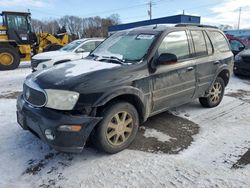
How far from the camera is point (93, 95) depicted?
10.0ft

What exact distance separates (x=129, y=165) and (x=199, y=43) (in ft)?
9.23

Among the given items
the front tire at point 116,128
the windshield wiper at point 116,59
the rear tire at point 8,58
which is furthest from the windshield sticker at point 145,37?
the rear tire at point 8,58

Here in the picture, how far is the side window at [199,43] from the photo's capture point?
4625 mm

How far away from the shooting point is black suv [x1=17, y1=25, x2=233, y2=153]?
9.86ft

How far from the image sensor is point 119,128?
3.45 m

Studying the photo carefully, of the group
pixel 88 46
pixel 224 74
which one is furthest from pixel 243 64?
pixel 88 46

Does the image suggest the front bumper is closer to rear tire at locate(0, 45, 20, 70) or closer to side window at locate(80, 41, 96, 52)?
side window at locate(80, 41, 96, 52)

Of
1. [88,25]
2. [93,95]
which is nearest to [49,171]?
[93,95]

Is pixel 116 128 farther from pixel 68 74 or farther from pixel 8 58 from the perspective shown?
pixel 8 58

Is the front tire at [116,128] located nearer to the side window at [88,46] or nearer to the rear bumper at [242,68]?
the side window at [88,46]

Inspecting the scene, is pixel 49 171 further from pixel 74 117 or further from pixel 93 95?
pixel 93 95

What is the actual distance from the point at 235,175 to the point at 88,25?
3057 inches

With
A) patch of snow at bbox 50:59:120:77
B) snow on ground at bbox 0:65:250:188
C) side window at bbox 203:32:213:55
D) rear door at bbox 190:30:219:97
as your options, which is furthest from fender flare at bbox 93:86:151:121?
side window at bbox 203:32:213:55

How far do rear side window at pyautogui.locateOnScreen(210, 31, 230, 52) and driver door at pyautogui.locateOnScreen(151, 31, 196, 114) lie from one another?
1.12 metres
